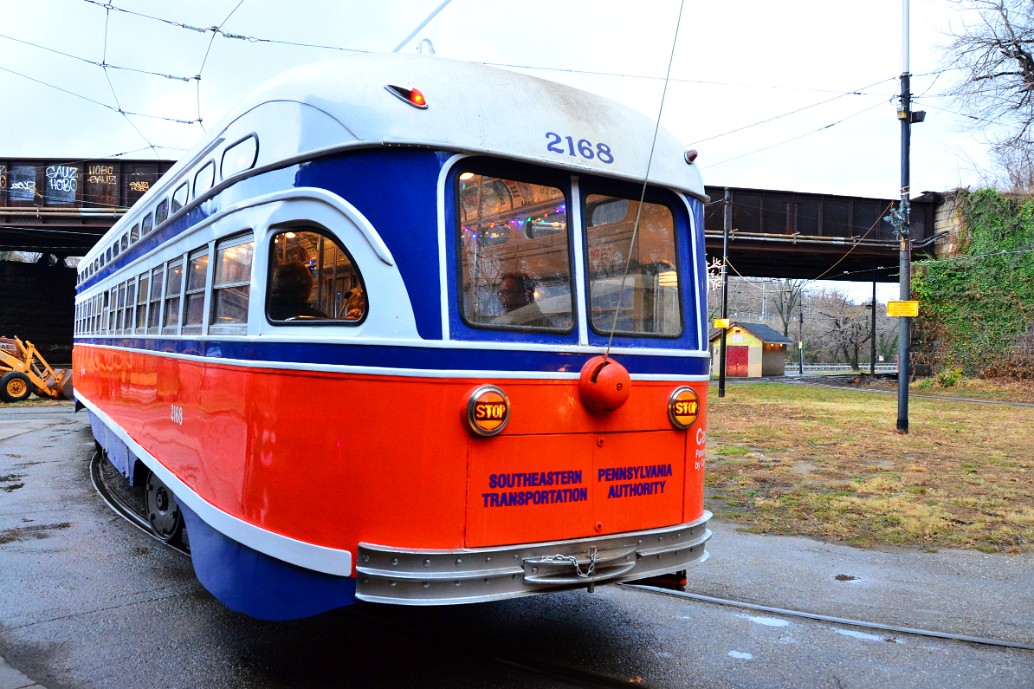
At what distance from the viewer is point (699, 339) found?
4.88m

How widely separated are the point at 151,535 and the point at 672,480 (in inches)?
207

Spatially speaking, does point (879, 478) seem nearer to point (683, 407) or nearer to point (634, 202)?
point (683, 407)

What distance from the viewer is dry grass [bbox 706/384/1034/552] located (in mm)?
8086

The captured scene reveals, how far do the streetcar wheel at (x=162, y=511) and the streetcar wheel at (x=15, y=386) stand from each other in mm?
18801

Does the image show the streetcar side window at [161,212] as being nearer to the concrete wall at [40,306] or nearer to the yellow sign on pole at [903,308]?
the yellow sign on pole at [903,308]

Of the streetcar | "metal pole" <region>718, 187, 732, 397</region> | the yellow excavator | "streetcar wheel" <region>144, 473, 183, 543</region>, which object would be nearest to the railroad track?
"streetcar wheel" <region>144, 473, 183, 543</region>

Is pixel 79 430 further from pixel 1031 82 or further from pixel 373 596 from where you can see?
pixel 1031 82

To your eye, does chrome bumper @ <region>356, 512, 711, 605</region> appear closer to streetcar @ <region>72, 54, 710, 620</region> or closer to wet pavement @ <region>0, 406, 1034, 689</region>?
streetcar @ <region>72, 54, 710, 620</region>

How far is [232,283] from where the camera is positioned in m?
4.69

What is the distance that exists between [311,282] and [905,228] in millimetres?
14273

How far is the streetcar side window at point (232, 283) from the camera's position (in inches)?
177

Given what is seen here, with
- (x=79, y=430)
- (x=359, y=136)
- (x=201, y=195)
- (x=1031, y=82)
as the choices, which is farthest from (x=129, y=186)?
(x=1031, y=82)

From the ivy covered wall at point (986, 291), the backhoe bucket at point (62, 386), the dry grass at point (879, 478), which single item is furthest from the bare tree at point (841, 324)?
the backhoe bucket at point (62, 386)

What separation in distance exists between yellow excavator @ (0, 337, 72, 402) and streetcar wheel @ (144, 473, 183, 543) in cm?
1890
